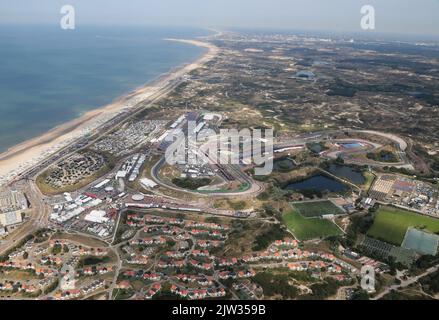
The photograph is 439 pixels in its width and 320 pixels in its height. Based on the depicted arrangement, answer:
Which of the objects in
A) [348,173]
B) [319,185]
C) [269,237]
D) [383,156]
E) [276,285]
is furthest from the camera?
[383,156]

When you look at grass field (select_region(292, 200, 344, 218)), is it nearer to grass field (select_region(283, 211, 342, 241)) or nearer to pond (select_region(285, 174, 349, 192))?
grass field (select_region(283, 211, 342, 241))

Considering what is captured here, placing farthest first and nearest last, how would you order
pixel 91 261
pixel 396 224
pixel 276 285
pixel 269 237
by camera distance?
pixel 396 224 → pixel 269 237 → pixel 91 261 → pixel 276 285

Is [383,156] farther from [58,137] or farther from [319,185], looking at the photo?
[58,137]

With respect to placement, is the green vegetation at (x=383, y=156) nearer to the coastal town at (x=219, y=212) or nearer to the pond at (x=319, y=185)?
the coastal town at (x=219, y=212)

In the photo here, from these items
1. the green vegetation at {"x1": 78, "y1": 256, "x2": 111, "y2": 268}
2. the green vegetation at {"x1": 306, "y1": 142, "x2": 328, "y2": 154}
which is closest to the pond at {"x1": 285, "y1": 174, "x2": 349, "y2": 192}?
the green vegetation at {"x1": 306, "y1": 142, "x2": 328, "y2": 154}

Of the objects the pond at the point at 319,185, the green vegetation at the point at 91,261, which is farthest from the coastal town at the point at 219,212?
the pond at the point at 319,185

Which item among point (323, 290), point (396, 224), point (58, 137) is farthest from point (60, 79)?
point (323, 290)
